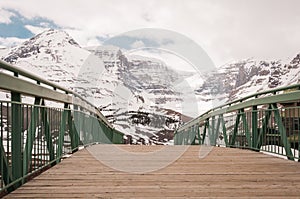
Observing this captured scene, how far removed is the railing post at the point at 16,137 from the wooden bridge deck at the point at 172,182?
185 millimetres

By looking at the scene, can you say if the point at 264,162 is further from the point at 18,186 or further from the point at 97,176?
the point at 18,186

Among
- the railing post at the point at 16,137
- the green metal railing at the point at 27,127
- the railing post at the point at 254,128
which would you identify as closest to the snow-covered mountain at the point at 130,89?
the green metal railing at the point at 27,127

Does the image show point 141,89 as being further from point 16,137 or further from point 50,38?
point 50,38

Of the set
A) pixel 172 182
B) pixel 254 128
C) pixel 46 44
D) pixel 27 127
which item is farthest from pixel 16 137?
pixel 46 44

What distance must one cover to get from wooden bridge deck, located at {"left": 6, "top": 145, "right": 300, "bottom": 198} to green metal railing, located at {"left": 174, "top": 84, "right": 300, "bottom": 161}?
66cm

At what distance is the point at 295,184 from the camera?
11.2 feet

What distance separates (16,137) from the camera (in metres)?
3.10

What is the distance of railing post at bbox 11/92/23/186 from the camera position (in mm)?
3051

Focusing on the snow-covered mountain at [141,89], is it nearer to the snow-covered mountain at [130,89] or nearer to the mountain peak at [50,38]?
the snow-covered mountain at [130,89]

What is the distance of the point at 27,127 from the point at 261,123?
14.4 feet

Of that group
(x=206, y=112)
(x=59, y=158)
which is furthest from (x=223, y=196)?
(x=206, y=112)

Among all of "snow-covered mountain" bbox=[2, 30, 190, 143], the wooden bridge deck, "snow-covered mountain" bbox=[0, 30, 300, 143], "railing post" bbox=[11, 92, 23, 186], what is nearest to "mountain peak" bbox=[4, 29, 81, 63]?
"snow-covered mountain" bbox=[0, 30, 300, 143]

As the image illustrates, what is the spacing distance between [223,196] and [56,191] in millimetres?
1429

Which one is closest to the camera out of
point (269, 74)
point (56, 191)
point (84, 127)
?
point (56, 191)
